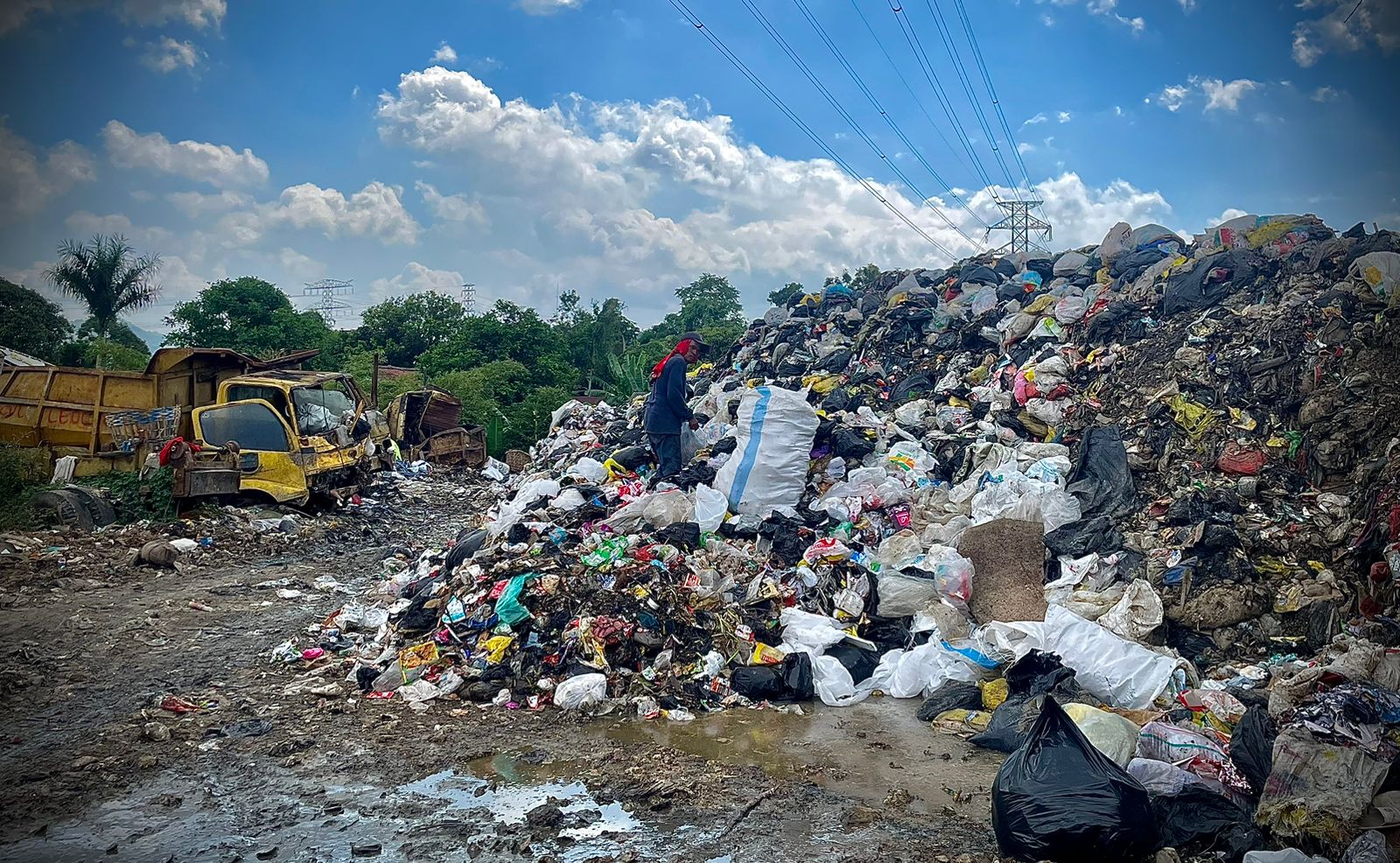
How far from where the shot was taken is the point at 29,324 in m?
20.1

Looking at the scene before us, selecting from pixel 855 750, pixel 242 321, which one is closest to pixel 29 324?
pixel 242 321

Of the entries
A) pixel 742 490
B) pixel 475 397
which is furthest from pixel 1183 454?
pixel 475 397

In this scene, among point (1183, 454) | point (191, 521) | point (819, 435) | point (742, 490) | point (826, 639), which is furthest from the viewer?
point (191, 521)

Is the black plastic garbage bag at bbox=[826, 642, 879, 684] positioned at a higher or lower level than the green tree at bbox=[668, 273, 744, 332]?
lower

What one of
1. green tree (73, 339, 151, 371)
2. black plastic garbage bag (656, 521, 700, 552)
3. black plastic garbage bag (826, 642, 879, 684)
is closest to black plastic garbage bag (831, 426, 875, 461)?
black plastic garbage bag (656, 521, 700, 552)

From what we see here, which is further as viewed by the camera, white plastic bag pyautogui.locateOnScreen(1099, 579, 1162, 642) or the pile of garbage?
white plastic bag pyautogui.locateOnScreen(1099, 579, 1162, 642)

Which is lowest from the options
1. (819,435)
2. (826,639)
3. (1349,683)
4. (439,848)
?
(439,848)

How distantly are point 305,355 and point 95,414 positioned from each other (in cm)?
285

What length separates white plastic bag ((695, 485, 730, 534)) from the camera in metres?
6.21

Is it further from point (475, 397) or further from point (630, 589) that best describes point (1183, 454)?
point (475, 397)

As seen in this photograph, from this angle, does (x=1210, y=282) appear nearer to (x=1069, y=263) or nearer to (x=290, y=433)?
(x=1069, y=263)

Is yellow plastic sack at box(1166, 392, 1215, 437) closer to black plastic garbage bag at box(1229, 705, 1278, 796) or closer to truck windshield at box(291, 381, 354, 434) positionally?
black plastic garbage bag at box(1229, 705, 1278, 796)

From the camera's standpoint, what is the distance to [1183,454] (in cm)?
598

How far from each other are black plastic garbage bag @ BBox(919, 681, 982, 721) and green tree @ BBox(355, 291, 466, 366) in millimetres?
22608
